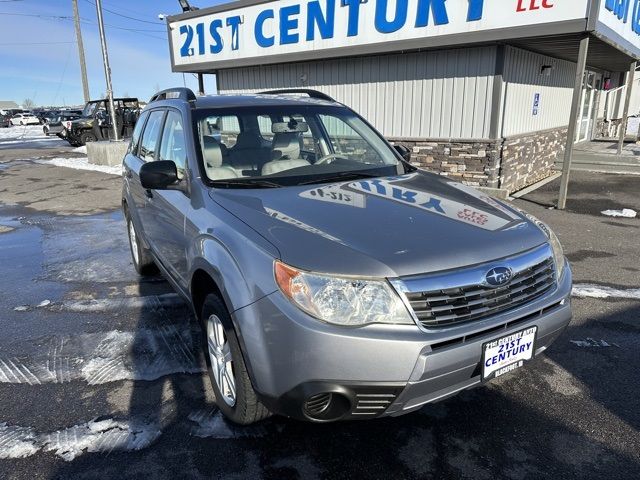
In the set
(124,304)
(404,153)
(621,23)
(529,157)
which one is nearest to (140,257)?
(124,304)

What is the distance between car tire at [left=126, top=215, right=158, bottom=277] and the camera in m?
4.83

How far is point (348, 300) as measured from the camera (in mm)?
2010

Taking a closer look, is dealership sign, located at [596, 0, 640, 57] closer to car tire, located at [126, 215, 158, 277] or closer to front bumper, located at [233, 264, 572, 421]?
car tire, located at [126, 215, 158, 277]

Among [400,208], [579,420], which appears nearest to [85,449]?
[400,208]

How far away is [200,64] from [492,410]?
12293 millimetres

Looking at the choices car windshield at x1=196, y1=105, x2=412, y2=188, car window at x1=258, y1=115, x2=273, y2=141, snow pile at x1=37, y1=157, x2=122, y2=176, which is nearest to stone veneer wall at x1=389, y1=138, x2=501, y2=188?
car windshield at x1=196, y1=105, x2=412, y2=188

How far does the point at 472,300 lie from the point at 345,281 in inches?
22.8

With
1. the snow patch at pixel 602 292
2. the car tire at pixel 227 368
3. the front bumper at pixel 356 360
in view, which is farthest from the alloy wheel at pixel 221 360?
the snow patch at pixel 602 292

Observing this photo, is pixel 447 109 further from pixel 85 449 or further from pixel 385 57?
pixel 85 449

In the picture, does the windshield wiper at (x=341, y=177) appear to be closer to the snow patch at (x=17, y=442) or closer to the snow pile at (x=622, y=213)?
the snow patch at (x=17, y=442)

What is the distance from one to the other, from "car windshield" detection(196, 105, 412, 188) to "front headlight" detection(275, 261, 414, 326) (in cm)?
113

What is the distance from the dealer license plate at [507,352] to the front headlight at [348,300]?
0.46m

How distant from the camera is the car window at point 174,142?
10.9 ft

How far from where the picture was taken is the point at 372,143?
3.89 metres
